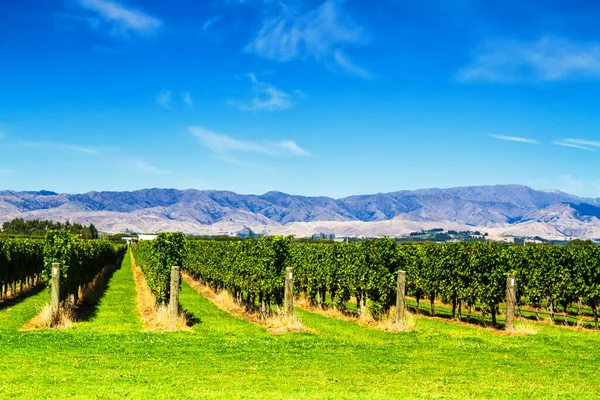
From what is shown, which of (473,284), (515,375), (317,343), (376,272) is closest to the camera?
Result: (515,375)

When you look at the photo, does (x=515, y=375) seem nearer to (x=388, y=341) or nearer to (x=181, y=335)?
(x=388, y=341)

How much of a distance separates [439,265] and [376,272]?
5.75 meters

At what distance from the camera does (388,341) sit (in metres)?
16.7

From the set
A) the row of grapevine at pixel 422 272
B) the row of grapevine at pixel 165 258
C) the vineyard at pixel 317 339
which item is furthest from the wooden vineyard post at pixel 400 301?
the row of grapevine at pixel 165 258

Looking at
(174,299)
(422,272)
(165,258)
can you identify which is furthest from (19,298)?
(422,272)

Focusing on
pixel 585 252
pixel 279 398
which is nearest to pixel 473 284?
pixel 585 252

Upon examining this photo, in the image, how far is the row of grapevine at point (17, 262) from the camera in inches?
1160

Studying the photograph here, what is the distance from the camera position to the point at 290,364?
1289 centimetres

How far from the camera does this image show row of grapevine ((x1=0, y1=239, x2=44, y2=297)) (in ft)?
96.7

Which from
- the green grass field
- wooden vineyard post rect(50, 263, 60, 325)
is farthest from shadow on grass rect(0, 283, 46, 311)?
the green grass field

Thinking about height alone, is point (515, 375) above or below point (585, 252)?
below

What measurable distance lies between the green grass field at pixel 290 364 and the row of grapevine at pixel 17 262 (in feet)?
37.2

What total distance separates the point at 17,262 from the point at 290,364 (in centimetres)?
2504

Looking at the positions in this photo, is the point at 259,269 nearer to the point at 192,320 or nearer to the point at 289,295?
the point at 289,295
